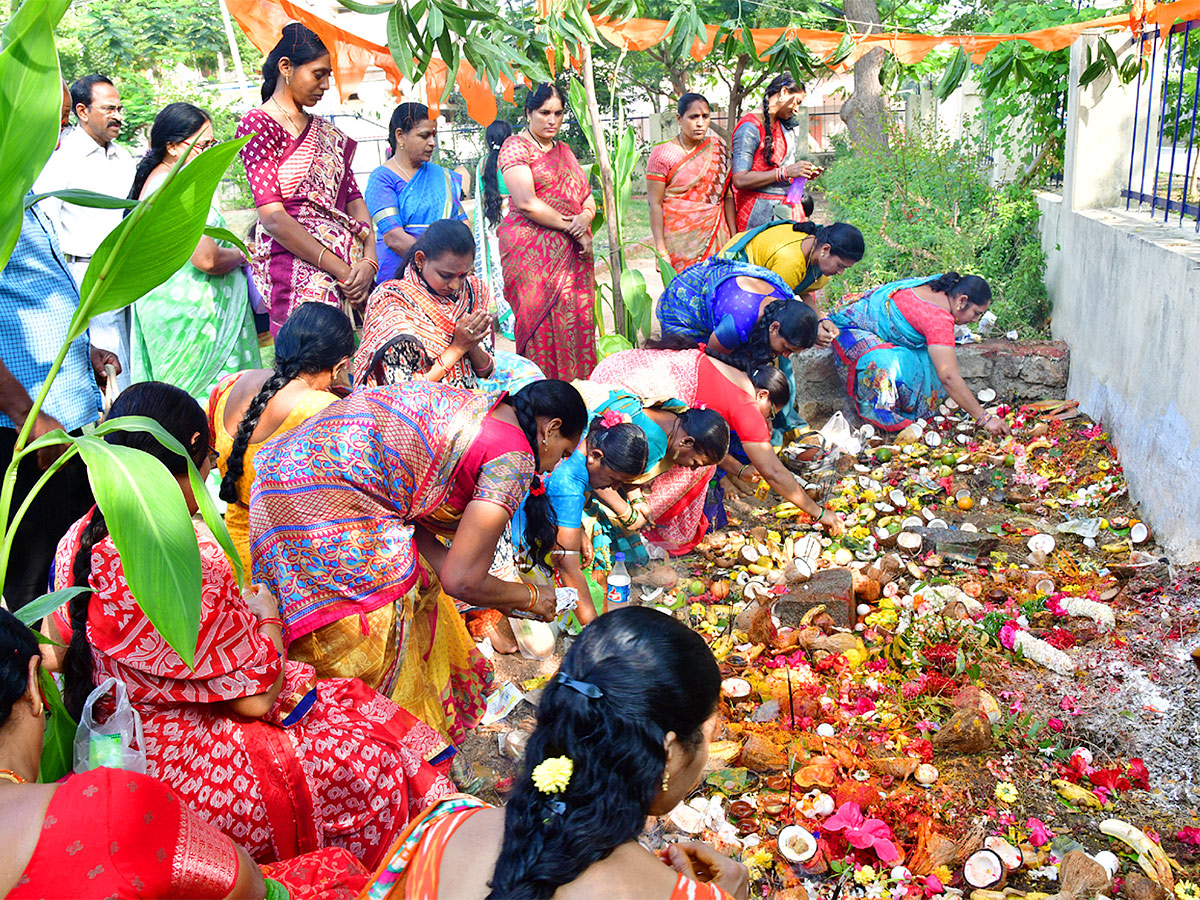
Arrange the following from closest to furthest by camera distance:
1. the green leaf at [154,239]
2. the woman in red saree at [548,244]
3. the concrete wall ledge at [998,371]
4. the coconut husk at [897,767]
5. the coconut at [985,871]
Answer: the green leaf at [154,239]
the coconut at [985,871]
the coconut husk at [897,767]
the woman in red saree at [548,244]
the concrete wall ledge at [998,371]

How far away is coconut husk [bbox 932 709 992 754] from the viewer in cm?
289

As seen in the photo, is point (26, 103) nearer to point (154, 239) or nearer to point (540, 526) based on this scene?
point (154, 239)

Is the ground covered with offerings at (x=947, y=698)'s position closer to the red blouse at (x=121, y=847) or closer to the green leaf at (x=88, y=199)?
the red blouse at (x=121, y=847)

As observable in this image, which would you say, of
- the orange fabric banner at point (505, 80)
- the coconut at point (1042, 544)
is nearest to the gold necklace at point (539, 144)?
the orange fabric banner at point (505, 80)

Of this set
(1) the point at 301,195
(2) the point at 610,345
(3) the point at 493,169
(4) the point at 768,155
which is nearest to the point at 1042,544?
(2) the point at 610,345

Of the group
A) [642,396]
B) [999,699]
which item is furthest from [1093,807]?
[642,396]

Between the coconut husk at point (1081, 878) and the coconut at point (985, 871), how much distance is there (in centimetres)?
13

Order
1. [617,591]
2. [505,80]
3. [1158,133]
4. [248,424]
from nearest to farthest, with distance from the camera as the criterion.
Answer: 1. [248,424]
2. [617,591]
3. [505,80]
4. [1158,133]

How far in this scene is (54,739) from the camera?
69.7 inches

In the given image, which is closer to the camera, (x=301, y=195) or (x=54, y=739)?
(x=54, y=739)

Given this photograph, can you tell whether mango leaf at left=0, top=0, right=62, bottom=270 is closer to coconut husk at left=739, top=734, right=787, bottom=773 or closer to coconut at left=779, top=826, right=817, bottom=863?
coconut at left=779, top=826, right=817, bottom=863

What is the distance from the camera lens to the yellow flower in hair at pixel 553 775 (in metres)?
1.41

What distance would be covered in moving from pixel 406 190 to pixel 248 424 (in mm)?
2597

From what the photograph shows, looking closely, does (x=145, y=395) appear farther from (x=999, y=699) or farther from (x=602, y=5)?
(x=602, y=5)
